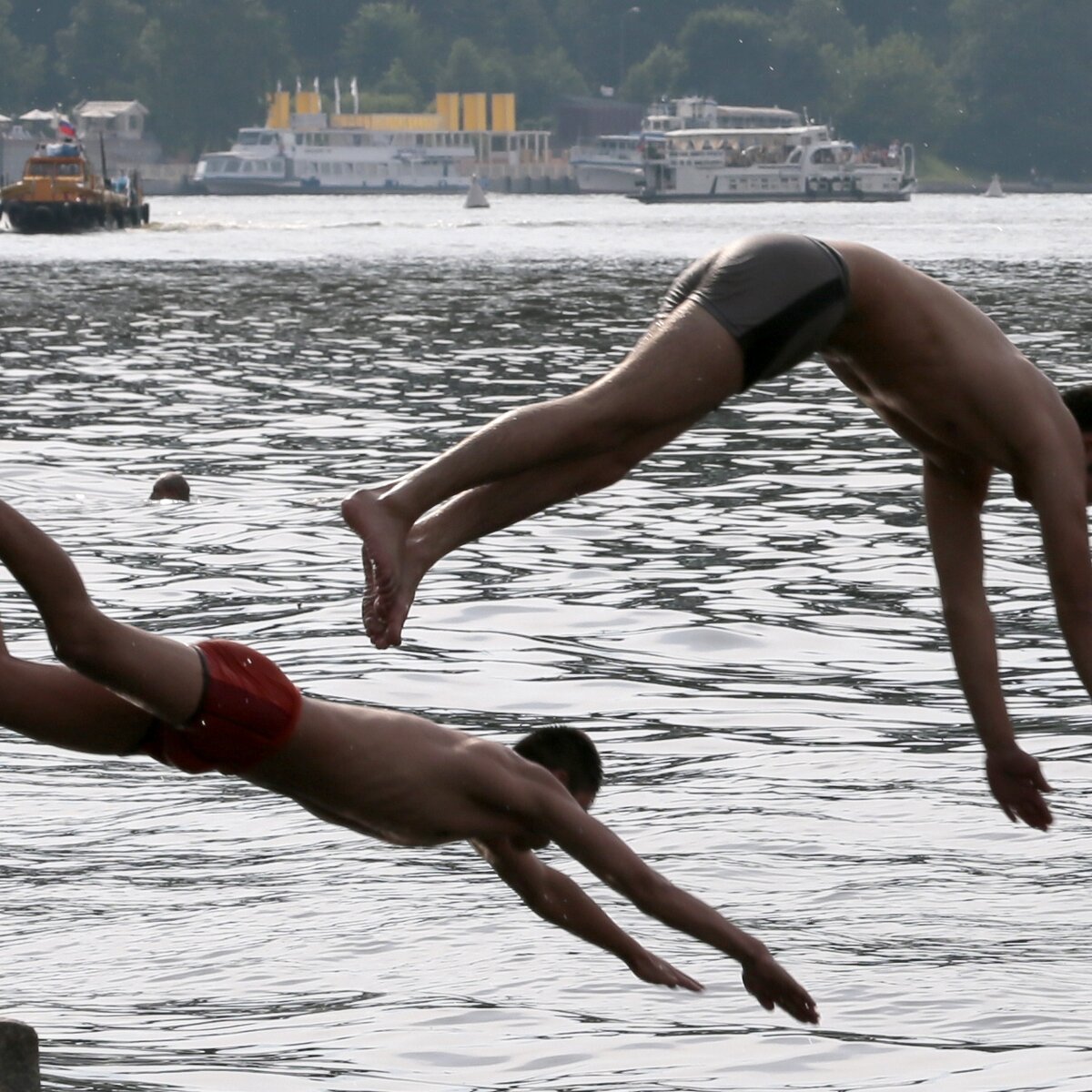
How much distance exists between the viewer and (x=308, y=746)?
22.7ft

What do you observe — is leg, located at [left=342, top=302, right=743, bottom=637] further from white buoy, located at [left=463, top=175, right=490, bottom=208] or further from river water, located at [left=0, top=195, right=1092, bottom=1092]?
white buoy, located at [left=463, top=175, right=490, bottom=208]

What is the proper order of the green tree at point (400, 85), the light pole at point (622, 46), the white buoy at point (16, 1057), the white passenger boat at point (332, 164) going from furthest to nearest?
the light pole at point (622, 46)
the green tree at point (400, 85)
the white passenger boat at point (332, 164)
the white buoy at point (16, 1057)

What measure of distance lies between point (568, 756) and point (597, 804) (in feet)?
12.8

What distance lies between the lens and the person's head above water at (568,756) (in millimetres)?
7457

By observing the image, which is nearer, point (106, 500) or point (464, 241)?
point (106, 500)

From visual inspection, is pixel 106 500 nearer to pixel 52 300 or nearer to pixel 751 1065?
pixel 751 1065

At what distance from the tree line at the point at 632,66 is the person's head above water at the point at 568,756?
6327 inches

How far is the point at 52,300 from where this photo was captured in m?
50.2

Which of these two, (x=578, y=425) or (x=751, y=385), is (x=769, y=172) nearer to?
(x=751, y=385)

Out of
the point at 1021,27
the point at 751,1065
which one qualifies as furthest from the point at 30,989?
the point at 1021,27

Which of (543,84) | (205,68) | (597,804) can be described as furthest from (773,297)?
(543,84)

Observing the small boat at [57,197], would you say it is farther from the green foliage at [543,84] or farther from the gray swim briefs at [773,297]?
the green foliage at [543,84]

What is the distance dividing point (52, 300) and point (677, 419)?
44.7 meters

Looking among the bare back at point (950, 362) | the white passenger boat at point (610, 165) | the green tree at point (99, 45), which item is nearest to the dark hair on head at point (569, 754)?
the bare back at point (950, 362)
